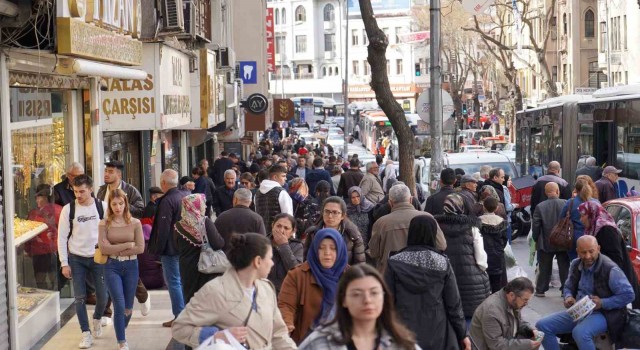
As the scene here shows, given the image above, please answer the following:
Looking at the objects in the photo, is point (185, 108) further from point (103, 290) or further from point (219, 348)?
point (219, 348)

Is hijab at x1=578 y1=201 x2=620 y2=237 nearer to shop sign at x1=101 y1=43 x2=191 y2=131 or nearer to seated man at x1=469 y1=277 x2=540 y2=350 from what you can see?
seated man at x1=469 y1=277 x2=540 y2=350

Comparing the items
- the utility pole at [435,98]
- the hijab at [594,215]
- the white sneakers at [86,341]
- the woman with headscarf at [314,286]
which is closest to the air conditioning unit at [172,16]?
the utility pole at [435,98]

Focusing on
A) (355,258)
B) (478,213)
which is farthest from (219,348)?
(478,213)

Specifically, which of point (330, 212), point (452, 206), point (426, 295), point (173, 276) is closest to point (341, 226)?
point (330, 212)

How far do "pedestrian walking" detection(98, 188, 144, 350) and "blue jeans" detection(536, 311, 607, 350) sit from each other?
366 centimetres

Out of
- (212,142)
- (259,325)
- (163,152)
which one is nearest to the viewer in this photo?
(259,325)

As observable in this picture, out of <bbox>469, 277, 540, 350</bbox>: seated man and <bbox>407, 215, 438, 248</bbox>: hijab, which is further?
<bbox>469, 277, 540, 350</bbox>: seated man

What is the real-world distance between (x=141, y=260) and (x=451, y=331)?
22.4ft

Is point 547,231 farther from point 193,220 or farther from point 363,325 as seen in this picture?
point 363,325

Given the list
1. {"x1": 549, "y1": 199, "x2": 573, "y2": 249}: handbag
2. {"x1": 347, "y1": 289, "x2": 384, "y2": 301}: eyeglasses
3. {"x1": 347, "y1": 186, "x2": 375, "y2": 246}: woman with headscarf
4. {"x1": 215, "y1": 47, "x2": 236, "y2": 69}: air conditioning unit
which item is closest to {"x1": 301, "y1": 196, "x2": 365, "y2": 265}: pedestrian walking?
{"x1": 347, "y1": 186, "x2": 375, "y2": 246}: woman with headscarf

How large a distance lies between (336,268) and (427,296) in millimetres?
633

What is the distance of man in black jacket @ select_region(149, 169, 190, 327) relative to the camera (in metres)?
11.6

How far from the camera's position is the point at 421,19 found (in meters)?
82.4

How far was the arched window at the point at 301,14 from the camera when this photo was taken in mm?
127250
